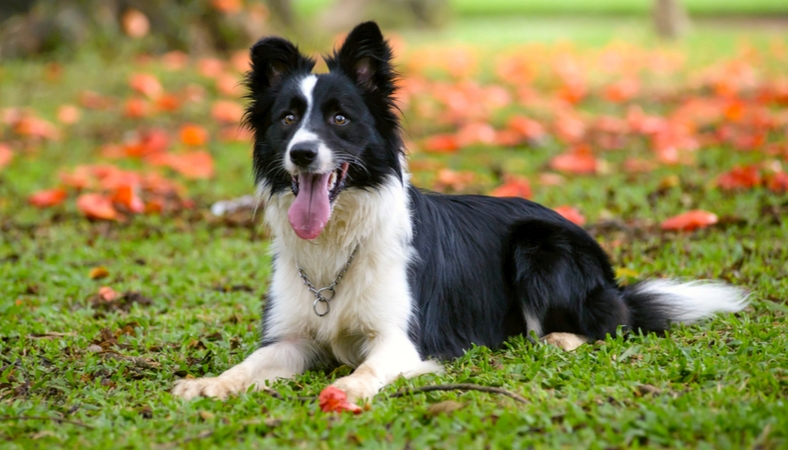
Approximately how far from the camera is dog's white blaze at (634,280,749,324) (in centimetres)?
455

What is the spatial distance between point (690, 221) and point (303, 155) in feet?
11.8

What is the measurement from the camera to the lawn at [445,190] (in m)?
3.28

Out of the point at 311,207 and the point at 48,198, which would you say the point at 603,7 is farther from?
the point at 311,207

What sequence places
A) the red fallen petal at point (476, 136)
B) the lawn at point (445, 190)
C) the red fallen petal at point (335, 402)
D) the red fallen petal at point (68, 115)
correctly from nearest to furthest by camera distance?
1. the lawn at point (445, 190)
2. the red fallen petal at point (335, 402)
3. the red fallen petal at point (476, 136)
4. the red fallen petal at point (68, 115)

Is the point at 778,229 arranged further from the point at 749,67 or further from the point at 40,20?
the point at 40,20

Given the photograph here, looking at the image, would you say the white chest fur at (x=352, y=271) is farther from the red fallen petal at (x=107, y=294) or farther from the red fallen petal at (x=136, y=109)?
the red fallen petal at (x=136, y=109)

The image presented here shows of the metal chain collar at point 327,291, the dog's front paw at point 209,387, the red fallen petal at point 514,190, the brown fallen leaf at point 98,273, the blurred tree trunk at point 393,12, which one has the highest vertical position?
the blurred tree trunk at point 393,12

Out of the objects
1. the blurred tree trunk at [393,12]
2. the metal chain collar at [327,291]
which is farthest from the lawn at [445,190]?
the blurred tree trunk at [393,12]

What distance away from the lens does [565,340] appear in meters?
4.28

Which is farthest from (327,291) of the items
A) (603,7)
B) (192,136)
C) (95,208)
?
(603,7)

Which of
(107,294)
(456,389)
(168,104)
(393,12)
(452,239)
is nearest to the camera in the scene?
(456,389)

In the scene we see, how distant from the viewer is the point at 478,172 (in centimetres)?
898

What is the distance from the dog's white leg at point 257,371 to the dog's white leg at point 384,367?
0.36m

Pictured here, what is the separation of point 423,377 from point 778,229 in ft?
11.7
